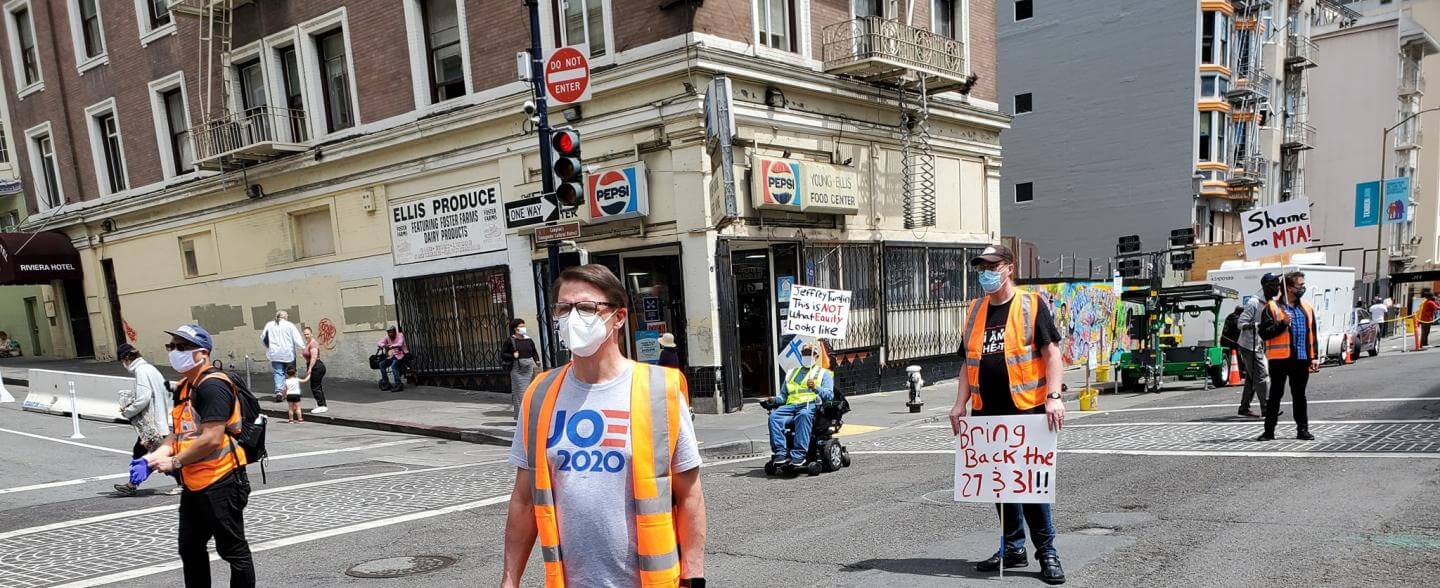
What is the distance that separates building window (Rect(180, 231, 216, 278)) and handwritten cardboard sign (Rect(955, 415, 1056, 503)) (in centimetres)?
2221

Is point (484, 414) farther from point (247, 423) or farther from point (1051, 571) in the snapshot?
point (1051, 571)

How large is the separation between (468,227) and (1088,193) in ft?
81.5

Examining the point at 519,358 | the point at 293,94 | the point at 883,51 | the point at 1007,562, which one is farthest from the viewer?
the point at 293,94

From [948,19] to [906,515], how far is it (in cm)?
1481

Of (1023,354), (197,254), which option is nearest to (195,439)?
(1023,354)

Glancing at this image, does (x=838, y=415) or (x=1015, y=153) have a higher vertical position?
(x=1015, y=153)

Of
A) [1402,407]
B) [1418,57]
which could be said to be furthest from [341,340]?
[1418,57]

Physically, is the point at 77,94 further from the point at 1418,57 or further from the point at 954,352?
the point at 1418,57

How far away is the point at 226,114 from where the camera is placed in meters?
19.8

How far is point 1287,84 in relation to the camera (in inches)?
1492

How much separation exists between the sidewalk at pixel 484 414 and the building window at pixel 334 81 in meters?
5.96

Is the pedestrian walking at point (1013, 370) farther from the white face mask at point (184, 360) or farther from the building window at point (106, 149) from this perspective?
the building window at point (106, 149)

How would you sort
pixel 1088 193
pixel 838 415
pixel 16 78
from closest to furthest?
pixel 838 415
pixel 16 78
pixel 1088 193

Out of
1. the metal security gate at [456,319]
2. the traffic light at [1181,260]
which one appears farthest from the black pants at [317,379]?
the traffic light at [1181,260]
